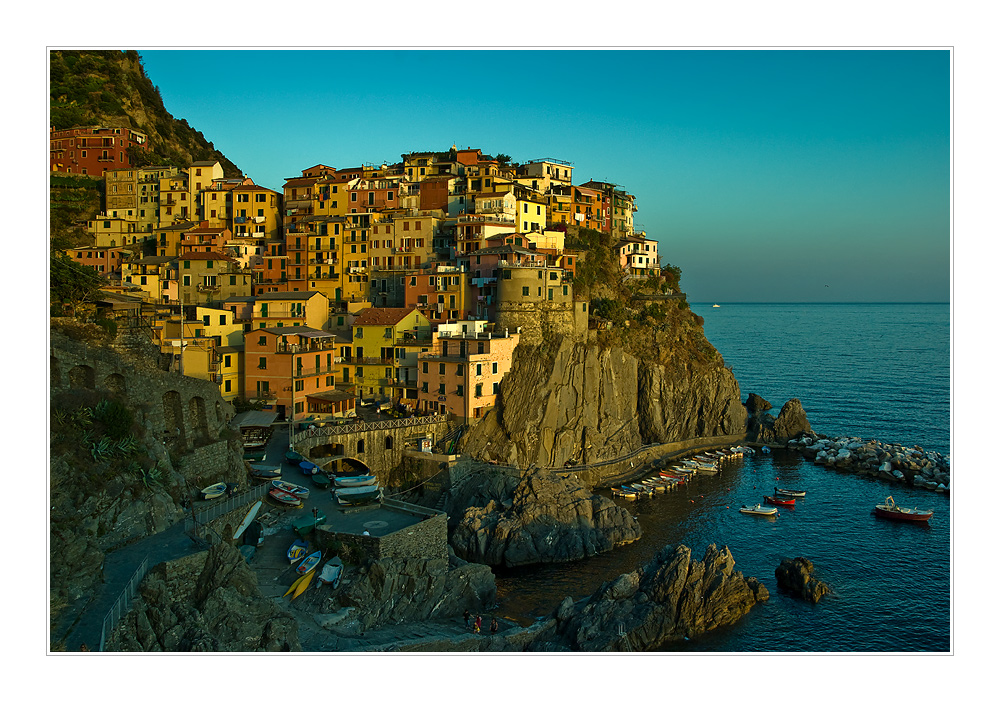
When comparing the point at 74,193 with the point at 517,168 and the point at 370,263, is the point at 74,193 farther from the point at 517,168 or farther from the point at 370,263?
the point at 517,168

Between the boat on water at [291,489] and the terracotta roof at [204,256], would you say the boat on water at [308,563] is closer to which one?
the boat on water at [291,489]

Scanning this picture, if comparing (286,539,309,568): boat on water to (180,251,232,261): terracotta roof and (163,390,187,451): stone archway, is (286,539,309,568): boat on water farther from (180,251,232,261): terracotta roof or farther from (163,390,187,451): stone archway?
(180,251,232,261): terracotta roof

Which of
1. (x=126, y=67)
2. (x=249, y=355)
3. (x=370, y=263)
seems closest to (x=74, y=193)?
(x=126, y=67)

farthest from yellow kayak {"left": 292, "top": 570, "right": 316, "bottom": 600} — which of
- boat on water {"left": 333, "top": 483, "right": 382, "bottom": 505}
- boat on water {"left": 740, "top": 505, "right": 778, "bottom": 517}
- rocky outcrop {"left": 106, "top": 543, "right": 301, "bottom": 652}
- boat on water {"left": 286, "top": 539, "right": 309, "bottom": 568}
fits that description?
boat on water {"left": 740, "top": 505, "right": 778, "bottom": 517}

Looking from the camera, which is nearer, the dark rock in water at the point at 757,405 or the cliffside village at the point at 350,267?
the cliffside village at the point at 350,267

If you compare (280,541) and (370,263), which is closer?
(280,541)

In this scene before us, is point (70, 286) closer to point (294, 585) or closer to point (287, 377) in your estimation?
point (287, 377)

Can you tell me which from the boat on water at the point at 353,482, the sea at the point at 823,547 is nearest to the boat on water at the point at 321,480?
the boat on water at the point at 353,482

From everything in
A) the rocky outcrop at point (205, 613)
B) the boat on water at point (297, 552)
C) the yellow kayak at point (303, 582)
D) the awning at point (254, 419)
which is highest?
the awning at point (254, 419)

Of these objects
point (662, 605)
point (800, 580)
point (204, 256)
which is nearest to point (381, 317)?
point (204, 256)
